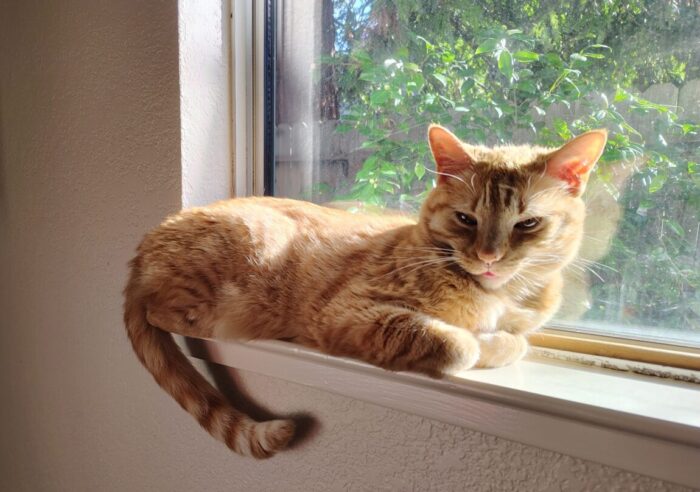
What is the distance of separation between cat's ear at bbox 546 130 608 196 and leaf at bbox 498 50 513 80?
11.0 inches

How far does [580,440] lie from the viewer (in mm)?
674

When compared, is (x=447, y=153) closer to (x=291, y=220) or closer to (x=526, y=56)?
(x=526, y=56)

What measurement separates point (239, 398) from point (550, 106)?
36.0 inches

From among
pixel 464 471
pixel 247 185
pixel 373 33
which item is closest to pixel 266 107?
pixel 247 185

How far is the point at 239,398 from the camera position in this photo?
3.66 ft

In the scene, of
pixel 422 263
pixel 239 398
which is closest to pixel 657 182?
pixel 422 263

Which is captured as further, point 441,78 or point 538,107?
point 441,78

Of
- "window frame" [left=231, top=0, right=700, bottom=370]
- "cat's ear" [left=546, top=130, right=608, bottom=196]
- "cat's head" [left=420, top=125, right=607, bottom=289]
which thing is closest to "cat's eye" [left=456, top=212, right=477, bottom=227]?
"cat's head" [left=420, top=125, right=607, bottom=289]

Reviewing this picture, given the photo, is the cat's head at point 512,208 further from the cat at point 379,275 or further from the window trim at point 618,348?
the window trim at point 618,348

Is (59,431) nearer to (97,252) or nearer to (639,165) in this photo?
(97,252)

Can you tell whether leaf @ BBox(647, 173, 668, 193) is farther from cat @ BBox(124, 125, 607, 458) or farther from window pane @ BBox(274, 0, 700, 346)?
cat @ BBox(124, 125, 607, 458)

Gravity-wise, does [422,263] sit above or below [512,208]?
below

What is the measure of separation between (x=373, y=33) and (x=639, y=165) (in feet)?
2.26

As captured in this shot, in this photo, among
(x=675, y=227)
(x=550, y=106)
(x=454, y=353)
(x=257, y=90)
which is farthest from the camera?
(x=257, y=90)
